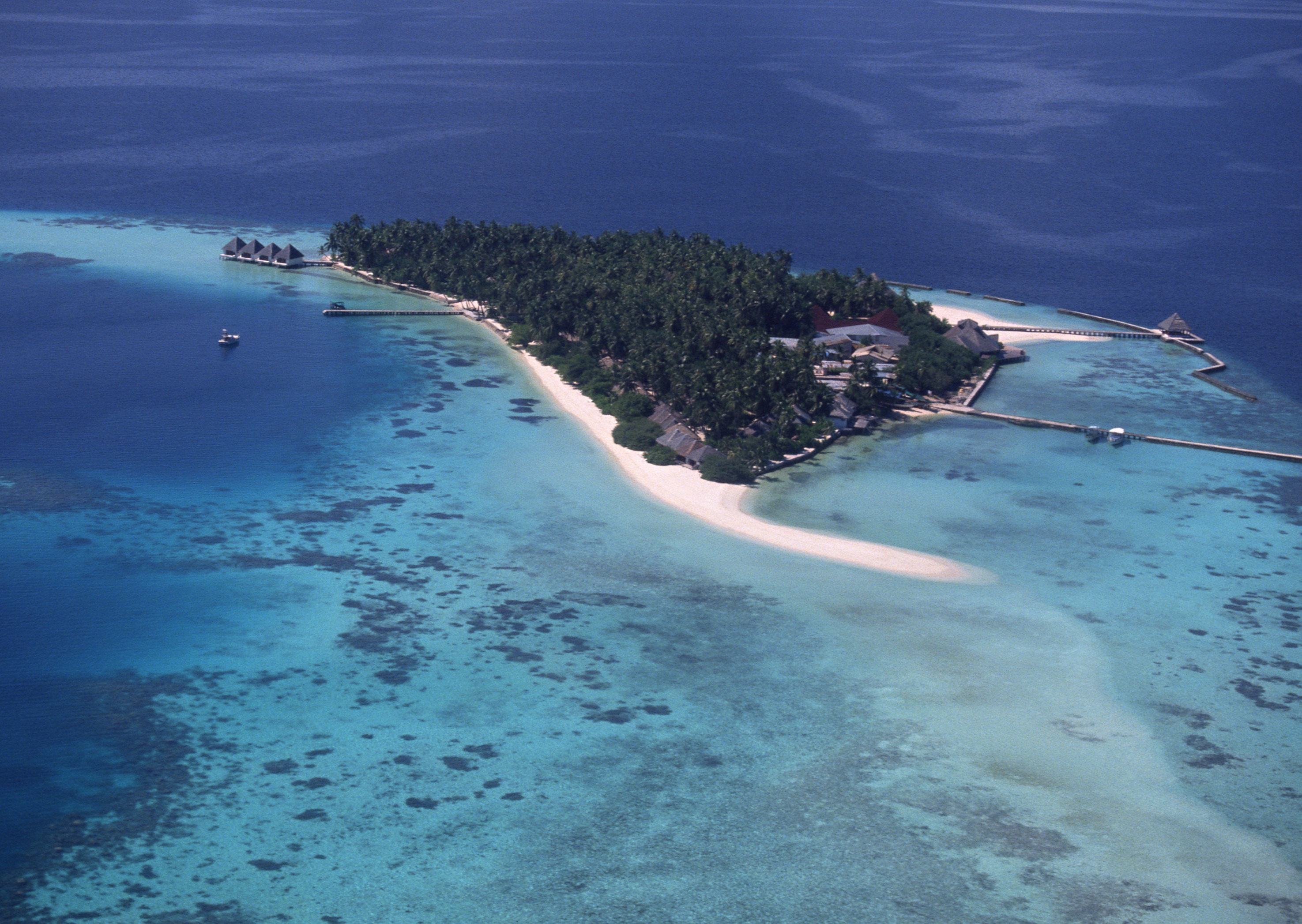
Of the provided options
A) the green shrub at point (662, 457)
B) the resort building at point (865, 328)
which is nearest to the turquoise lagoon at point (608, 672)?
the green shrub at point (662, 457)

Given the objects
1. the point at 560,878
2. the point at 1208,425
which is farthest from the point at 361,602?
the point at 1208,425

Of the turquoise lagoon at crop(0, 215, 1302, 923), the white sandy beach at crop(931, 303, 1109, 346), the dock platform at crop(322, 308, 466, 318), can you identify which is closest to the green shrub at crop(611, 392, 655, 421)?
the turquoise lagoon at crop(0, 215, 1302, 923)

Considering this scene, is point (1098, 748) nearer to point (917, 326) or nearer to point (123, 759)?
point (123, 759)

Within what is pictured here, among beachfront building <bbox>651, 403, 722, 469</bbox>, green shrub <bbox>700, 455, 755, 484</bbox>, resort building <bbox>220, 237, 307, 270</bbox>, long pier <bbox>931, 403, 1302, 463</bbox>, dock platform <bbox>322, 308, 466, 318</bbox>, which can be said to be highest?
resort building <bbox>220, 237, 307, 270</bbox>

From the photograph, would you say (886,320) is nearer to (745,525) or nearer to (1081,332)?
(1081,332)

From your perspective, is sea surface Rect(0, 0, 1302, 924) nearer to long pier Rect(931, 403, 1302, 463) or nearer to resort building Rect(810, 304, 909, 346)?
long pier Rect(931, 403, 1302, 463)

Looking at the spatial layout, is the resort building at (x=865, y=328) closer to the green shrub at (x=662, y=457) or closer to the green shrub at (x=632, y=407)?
the green shrub at (x=632, y=407)
